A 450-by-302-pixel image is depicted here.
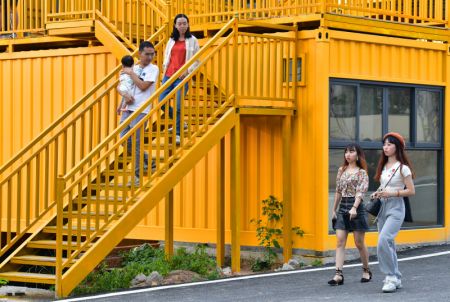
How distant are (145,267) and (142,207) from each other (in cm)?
137

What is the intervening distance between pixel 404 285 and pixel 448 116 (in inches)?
213

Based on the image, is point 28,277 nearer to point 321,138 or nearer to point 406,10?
point 321,138

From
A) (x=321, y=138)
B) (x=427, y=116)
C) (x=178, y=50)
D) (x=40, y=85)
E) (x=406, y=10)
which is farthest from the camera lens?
(x=40, y=85)

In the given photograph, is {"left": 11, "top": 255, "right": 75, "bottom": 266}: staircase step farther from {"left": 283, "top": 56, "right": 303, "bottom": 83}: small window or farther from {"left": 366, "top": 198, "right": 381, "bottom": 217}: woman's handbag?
{"left": 283, "top": 56, "right": 303, "bottom": 83}: small window

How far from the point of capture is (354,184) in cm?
1322

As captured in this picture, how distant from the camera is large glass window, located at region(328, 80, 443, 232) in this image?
16.3 meters

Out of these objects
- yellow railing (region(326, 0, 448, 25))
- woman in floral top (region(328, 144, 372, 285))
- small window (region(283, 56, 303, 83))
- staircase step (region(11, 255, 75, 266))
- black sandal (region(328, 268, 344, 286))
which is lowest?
black sandal (region(328, 268, 344, 286))

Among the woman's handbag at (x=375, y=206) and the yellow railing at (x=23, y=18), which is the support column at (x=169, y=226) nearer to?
the woman's handbag at (x=375, y=206)

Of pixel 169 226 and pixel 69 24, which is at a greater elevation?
pixel 69 24

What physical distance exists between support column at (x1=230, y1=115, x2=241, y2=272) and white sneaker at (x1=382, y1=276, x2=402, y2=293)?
3.15 m

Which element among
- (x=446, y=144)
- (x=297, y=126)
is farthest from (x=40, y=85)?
(x=446, y=144)

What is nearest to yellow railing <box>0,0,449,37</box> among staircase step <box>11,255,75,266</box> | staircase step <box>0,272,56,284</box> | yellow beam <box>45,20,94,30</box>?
yellow beam <box>45,20,94,30</box>

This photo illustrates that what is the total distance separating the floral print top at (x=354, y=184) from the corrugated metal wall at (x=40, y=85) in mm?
6274

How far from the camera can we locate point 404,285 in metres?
13.2
